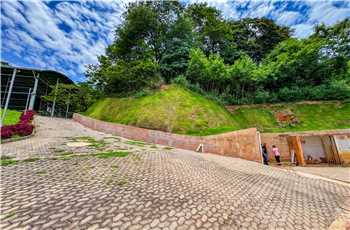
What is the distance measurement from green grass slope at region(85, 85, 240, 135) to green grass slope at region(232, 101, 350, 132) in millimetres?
2193

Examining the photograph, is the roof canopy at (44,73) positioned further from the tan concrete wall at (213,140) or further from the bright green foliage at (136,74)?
the tan concrete wall at (213,140)

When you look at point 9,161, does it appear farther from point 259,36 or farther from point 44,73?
point 259,36

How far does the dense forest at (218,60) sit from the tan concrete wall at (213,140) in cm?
613

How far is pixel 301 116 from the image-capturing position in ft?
63.3

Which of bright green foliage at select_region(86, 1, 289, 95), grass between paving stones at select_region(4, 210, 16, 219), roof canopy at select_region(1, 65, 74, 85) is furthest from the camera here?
roof canopy at select_region(1, 65, 74, 85)

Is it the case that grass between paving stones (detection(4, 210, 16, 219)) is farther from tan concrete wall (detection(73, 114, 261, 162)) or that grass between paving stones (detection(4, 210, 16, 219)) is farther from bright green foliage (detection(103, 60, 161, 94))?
bright green foliage (detection(103, 60, 161, 94))

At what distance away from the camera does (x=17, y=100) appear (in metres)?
35.6

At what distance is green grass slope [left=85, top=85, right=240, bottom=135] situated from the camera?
16000mm

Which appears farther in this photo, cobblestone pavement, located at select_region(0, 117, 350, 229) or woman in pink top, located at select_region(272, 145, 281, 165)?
woman in pink top, located at select_region(272, 145, 281, 165)

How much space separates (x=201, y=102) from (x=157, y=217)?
1595 cm

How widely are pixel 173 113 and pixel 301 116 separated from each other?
12718 mm

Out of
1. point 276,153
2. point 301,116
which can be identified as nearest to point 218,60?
point 301,116

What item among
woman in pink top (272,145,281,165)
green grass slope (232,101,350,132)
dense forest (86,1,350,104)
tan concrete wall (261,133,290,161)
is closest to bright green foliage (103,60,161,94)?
dense forest (86,1,350,104)

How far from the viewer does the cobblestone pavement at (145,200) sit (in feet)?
11.9
